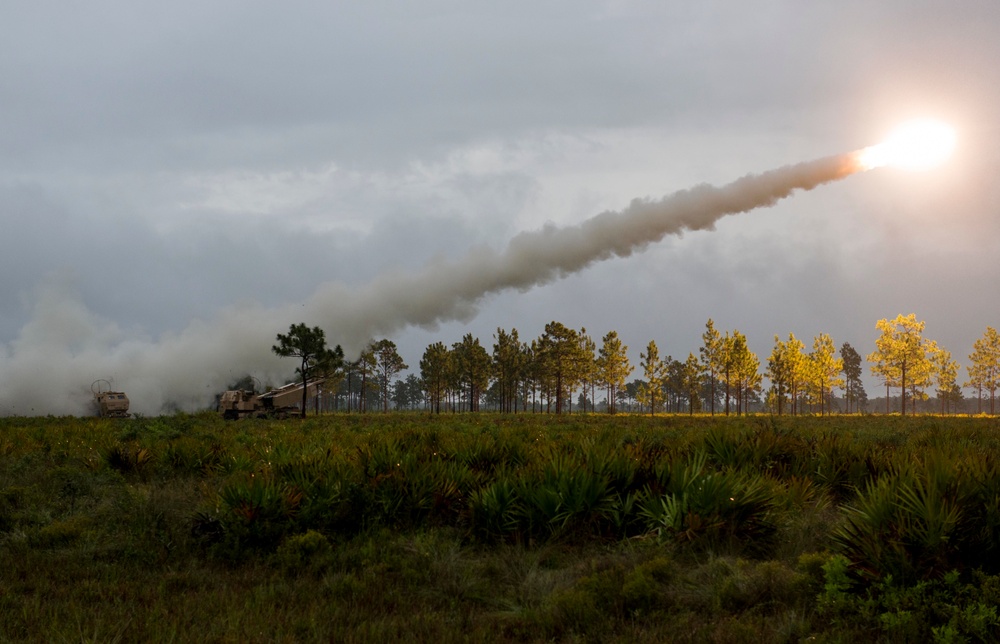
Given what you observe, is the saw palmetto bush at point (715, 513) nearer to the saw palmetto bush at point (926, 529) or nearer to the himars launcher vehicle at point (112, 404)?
the saw palmetto bush at point (926, 529)

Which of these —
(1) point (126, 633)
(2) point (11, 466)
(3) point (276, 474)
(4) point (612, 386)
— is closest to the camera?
(1) point (126, 633)

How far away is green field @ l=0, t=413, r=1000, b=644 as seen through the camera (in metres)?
6.94

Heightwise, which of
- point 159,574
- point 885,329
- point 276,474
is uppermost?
point 885,329

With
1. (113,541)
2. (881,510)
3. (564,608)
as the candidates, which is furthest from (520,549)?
(113,541)

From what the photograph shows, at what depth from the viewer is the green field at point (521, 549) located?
273 inches

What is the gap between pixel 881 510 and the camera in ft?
25.1

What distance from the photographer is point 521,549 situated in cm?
955

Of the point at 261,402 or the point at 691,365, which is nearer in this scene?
the point at 261,402

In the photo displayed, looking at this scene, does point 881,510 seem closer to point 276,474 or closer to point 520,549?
point 520,549

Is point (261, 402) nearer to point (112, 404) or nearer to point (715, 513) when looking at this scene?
point (112, 404)

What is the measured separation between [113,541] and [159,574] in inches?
83.8

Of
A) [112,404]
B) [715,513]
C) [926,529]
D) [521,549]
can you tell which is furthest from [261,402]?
A: [926,529]

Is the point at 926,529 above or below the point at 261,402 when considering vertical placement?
above

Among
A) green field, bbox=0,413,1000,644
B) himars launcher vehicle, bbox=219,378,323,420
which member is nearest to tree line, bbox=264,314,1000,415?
himars launcher vehicle, bbox=219,378,323,420
